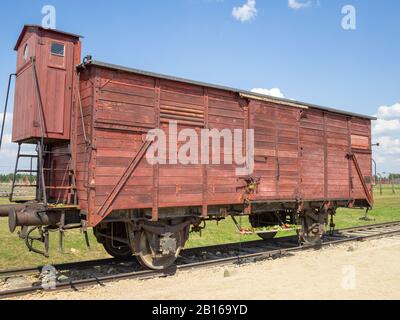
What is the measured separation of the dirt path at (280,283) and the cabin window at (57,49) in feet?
16.6

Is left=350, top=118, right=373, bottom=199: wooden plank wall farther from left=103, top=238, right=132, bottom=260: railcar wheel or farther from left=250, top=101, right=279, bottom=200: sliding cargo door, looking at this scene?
left=103, top=238, right=132, bottom=260: railcar wheel

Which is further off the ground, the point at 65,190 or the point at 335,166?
the point at 335,166

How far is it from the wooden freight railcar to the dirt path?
114 centimetres

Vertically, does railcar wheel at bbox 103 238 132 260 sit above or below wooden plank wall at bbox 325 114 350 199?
below

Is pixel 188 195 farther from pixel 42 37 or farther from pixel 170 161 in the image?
pixel 42 37

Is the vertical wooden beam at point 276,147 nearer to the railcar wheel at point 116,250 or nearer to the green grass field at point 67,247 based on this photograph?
the green grass field at point 67,247

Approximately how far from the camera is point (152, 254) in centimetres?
894

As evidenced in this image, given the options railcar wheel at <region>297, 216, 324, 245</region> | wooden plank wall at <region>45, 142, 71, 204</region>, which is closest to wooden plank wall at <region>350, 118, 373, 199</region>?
railcar wheel at <region>297, 216, 324, 245</region>

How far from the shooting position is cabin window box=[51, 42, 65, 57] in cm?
855

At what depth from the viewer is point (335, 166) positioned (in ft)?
43.7

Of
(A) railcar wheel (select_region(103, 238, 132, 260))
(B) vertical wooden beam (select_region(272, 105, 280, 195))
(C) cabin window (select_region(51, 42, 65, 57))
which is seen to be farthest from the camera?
(B) vertical wooden beam (select_region(272, 105, 280, 195))
